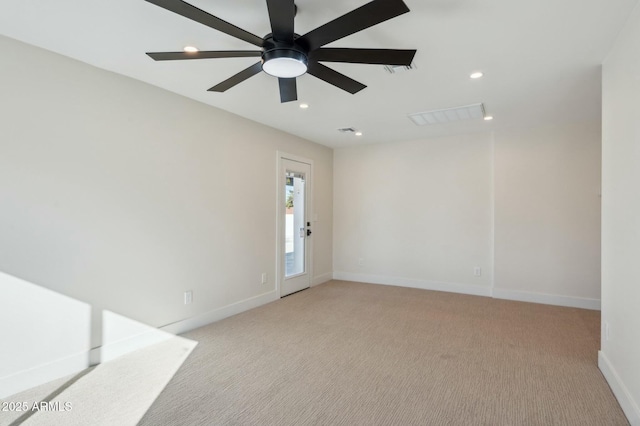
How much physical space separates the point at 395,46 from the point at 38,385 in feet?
12.4

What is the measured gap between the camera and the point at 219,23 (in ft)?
5.58

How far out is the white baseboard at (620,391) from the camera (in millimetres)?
1956

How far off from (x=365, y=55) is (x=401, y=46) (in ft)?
2.22

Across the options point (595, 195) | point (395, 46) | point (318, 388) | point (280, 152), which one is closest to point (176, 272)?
point (318, 388)

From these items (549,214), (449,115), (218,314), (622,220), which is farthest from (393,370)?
(549,214)

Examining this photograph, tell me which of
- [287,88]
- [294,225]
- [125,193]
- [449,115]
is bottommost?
[294,225]

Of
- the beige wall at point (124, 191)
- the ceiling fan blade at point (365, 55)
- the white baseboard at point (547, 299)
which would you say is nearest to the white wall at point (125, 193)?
the beige wall at point (124, 191)

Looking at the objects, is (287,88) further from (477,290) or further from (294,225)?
(477,290)

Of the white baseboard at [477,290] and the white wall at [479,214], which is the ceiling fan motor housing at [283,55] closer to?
the white wall at [479,214]

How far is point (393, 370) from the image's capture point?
2.68m

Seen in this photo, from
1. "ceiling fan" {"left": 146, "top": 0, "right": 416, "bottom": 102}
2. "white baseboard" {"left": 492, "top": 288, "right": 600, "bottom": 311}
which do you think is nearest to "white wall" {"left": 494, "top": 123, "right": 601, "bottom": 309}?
"white baseboard" {"left": 492, "top": 288, "right": 600, "bottom": 311}

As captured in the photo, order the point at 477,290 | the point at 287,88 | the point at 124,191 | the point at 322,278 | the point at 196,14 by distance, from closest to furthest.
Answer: the point at 196,14, the point at 287,88, the point at 124,191, the point at 477,290, the point at 322,278

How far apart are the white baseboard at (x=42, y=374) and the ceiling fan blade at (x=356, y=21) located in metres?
3.04

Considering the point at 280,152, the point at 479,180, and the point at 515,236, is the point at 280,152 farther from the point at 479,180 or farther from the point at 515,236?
the point at 515,236
